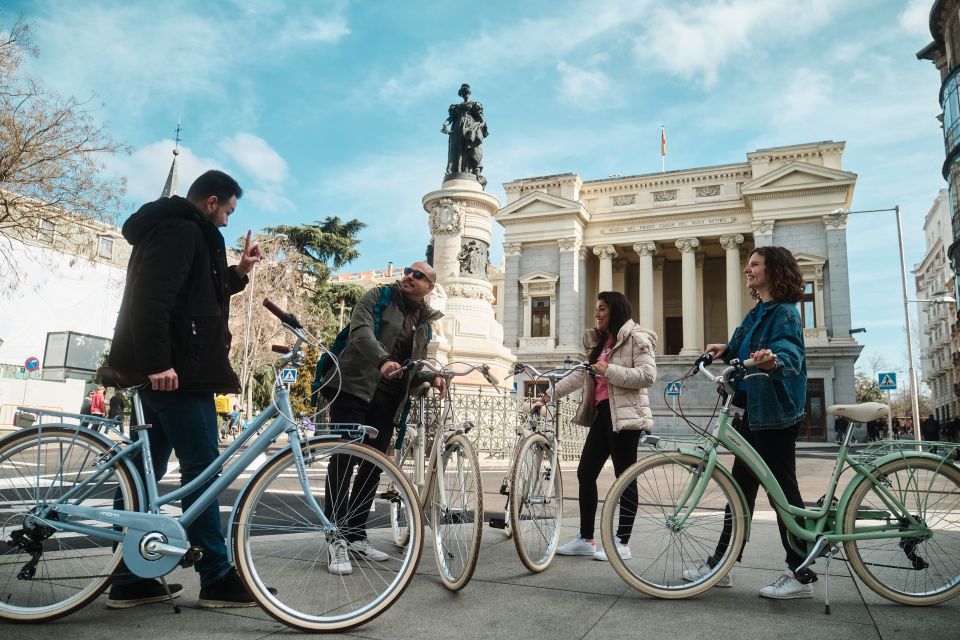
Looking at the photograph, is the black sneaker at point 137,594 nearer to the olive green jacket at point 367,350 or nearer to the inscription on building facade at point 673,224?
the olive green jacket at point 367,350

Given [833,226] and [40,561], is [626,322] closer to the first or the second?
[40,561]

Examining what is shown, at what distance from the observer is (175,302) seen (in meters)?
3.42

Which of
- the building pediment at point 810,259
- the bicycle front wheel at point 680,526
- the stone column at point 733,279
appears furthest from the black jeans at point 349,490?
the stone column at point 733,279

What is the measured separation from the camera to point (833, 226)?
41531 mm

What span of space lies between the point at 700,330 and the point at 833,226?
10.00 m

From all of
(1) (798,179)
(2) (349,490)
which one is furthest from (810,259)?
(2) (349,490)

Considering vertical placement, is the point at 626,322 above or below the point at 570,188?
below

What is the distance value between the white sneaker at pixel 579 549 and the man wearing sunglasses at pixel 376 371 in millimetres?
1395

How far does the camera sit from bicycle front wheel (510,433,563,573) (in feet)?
13.2

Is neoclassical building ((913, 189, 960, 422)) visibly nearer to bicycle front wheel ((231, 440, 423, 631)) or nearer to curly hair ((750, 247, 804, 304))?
curly hair ((750, 247, 804, 304))

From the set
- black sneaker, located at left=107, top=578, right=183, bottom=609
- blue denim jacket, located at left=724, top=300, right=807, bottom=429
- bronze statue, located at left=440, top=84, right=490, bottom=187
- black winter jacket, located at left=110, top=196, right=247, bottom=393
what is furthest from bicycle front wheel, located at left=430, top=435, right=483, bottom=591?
bronze statue, located at left=440, top=84, right=490, bottom=187

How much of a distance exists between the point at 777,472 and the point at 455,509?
178 cm

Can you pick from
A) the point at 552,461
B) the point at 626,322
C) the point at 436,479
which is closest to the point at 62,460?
the point at 436,479

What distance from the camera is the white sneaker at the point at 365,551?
350cm
